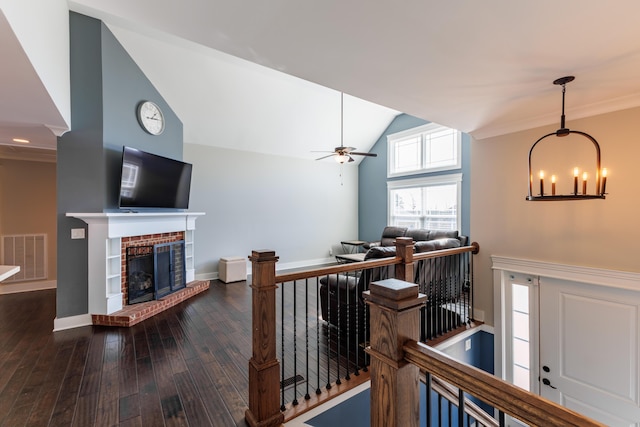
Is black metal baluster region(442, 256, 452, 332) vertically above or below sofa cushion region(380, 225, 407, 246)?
below

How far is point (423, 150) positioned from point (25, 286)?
26.4 ft

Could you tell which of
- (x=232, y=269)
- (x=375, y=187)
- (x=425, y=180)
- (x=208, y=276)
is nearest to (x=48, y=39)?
(x=232, y=269)

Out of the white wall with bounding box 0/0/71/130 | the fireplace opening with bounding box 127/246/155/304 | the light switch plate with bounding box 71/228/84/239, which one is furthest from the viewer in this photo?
the fireplace opening with bounding box 127/246/155/304

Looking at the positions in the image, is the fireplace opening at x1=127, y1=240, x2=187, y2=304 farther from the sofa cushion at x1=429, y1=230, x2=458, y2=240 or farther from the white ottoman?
the sofa cushion at x1=429, y1=230, x2=458, y2=240

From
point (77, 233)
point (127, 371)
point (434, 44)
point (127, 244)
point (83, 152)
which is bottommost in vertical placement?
point (127, 371)

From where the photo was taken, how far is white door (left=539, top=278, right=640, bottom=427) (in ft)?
8.34

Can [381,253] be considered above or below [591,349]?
above

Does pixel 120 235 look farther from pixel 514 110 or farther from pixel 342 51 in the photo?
pixel 514 110

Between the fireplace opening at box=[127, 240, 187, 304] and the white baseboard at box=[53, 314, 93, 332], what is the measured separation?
44 cm

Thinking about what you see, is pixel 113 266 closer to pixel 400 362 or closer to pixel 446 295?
pixel 400 362

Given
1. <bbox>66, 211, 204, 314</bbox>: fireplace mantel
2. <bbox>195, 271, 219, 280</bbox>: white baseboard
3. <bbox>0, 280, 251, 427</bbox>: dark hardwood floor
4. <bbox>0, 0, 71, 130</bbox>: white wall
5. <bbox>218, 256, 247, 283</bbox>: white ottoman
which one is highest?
<bbox>0, 0, 71, 130</bbox>: white wall

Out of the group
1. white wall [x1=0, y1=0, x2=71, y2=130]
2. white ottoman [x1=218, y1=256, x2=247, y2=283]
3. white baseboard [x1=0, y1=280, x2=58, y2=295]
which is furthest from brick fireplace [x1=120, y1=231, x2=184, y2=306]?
white baseboard [x1=0, y1=280, x2=58, y2=295]

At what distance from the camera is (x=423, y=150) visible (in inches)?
259

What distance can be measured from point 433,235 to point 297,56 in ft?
15.9
